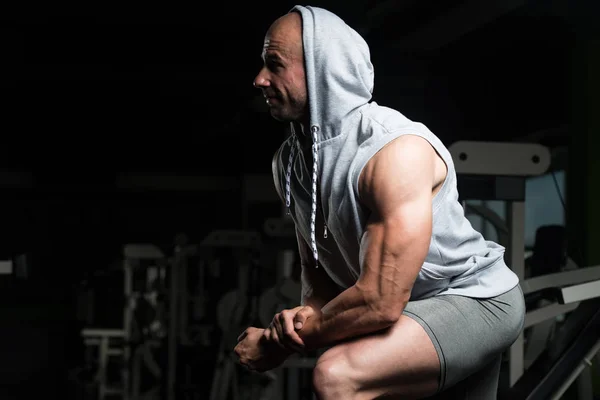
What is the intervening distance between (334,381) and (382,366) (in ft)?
0.25

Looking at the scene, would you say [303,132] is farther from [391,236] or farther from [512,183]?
[512,183]

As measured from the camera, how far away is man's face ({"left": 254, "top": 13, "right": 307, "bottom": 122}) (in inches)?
53.1

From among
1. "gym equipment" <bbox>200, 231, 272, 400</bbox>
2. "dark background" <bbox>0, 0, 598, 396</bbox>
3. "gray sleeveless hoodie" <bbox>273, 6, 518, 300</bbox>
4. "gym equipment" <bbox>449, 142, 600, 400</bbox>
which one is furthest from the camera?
"dark background" <bbox>0, 0, 598, 396</bbox>

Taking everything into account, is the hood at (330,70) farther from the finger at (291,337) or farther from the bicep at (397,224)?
the finger at (291,337)

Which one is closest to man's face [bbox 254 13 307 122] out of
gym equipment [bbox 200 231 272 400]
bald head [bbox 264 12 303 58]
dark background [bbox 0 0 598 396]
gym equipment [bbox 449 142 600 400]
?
bald head [bbox 264 12 303 58]

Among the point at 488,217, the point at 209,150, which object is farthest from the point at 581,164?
the point at 209,150

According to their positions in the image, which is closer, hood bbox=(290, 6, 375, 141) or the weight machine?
hood bbox=(290, 6, 375, 141)

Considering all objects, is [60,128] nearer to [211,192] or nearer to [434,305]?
[211,192]

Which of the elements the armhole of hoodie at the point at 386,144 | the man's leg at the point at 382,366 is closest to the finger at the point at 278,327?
the man's leg at the point at 382,366

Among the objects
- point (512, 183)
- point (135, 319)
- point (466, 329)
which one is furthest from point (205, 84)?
point (466, 329)

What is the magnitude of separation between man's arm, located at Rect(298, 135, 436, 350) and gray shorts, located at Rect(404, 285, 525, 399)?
3.1 inches

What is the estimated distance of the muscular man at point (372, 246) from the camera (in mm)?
1208

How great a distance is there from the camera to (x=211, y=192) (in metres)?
16.5

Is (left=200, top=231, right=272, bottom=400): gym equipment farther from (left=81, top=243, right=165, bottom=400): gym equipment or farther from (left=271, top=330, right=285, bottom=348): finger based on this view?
(left=271, top=330, right=285, bottom=348): finger
